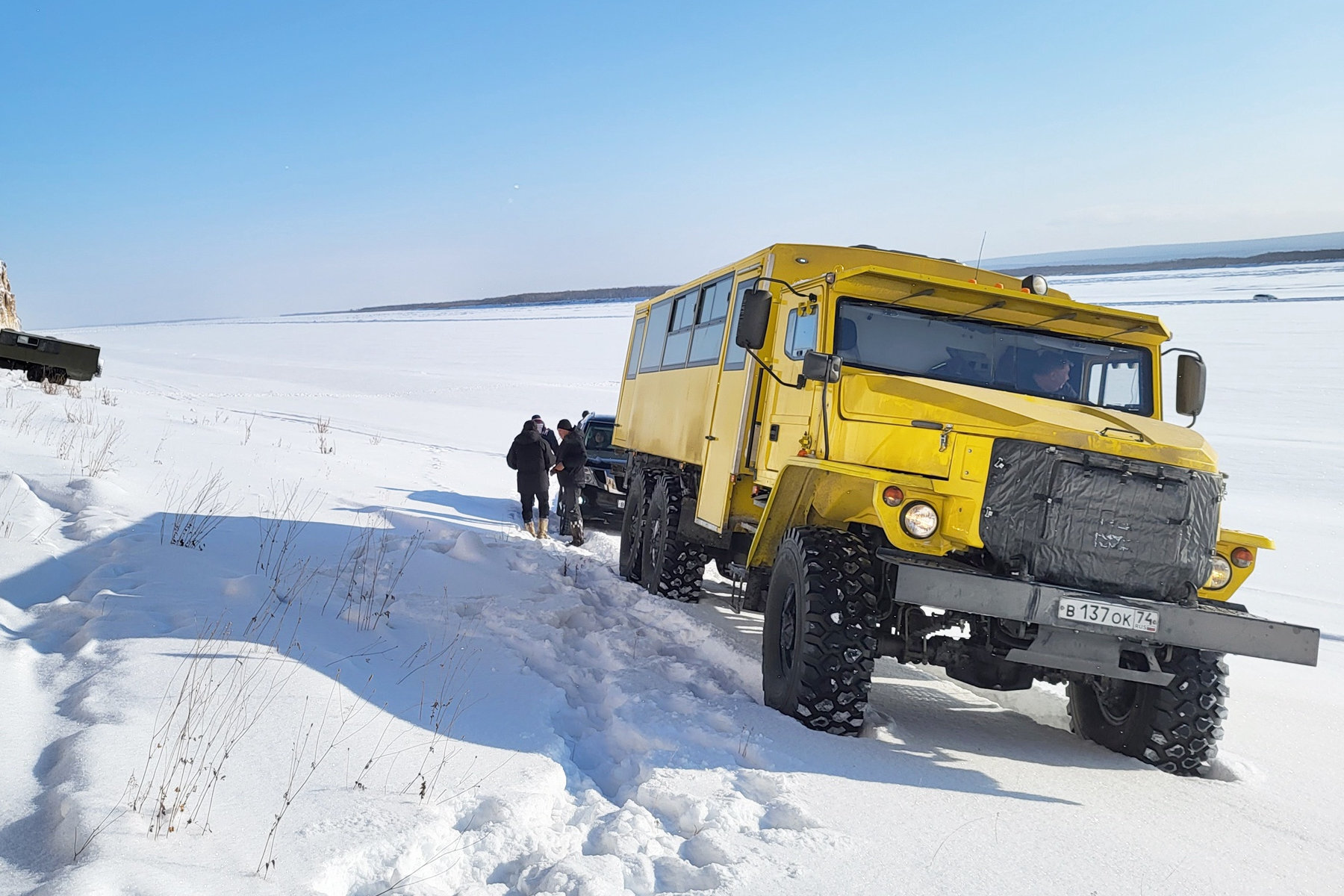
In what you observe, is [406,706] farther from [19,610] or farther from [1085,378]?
[1085,378]

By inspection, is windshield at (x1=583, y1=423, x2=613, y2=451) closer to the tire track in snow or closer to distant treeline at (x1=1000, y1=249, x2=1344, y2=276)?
the tire track in snow

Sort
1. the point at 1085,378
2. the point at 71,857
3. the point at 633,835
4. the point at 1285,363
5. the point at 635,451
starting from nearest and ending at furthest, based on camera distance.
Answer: the point at 71,857
the point at 633,835
the point at 1085,378
the point at 635,451
the point at 1285,363

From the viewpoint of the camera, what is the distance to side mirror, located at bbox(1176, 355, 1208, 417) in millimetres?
6406

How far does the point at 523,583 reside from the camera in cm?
848

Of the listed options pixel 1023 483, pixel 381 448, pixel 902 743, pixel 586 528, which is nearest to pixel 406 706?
pixel 902 743

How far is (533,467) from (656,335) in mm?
2553

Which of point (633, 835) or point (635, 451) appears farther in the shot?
point (635, 451)

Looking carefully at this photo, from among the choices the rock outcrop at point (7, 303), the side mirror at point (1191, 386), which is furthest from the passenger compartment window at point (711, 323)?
the rock outcrop at point (7, 303)

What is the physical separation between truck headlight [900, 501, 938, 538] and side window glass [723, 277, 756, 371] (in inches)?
111

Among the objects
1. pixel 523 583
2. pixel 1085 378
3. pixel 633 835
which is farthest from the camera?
pixel 523 583

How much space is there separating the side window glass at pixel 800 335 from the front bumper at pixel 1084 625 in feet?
6.36

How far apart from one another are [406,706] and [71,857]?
199 centimetres

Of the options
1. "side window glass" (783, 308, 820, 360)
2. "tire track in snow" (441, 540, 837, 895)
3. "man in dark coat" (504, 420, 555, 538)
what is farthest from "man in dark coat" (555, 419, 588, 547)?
"side window glass" (783, 308, 820, 360)

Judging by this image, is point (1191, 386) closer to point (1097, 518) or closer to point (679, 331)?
point (1097, 518)
